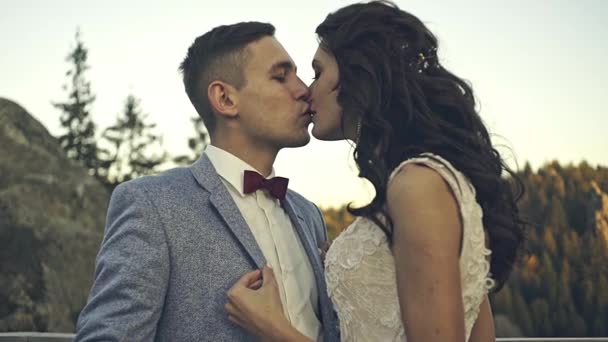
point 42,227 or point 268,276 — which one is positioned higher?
point 268,276

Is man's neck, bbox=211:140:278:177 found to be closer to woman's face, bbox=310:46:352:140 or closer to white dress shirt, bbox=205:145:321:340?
white dress shirt, bbox=205:145:321:340

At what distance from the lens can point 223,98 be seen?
359 cm

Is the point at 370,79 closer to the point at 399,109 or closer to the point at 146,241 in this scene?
the point at 399,109

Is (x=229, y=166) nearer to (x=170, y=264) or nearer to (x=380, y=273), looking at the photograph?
(x=170, y=264)

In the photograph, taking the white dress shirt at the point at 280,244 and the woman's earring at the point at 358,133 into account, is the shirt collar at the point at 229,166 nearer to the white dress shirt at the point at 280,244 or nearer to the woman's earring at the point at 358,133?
the white dress shirt at the point at 280,244

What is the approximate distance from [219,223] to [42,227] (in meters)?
6.21

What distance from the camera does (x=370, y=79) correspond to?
2779mm

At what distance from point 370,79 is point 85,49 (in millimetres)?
18204

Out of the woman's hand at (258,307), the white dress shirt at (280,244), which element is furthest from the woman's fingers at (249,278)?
the white dress shirt at (280,244)

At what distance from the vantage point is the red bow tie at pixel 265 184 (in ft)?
10.8

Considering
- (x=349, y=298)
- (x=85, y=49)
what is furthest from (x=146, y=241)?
(x=85, y=49)

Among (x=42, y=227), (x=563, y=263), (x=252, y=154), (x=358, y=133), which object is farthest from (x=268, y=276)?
(x=42, y=227)

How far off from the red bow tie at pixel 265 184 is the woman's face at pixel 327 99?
34 cm

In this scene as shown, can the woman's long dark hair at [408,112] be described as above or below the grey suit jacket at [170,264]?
above
